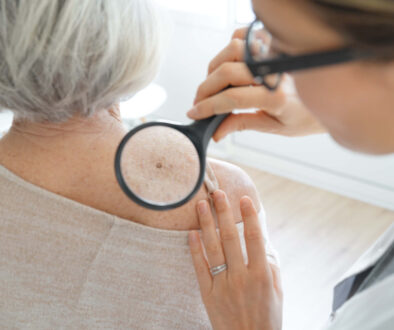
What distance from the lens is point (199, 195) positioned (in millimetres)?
963

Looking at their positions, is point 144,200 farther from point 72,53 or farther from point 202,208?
point 72,53

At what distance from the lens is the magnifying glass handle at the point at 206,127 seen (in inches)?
34.9

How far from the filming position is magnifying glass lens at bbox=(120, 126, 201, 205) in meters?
0.92

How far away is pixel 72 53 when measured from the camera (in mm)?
871

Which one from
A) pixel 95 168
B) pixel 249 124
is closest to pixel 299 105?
pixel 249 124

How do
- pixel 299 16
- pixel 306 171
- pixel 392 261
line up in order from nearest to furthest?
1. pixel 299 16
2. pixel 392 261
3. pixel 306 171

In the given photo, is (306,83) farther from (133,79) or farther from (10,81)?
(10,81)

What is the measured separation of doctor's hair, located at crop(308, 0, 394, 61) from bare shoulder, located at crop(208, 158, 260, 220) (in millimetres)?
498

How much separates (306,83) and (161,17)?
431 mm

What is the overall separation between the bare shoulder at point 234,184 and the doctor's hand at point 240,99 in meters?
0.08

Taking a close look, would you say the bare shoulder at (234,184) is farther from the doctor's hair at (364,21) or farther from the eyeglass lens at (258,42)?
the doctor's hair at (364,21)

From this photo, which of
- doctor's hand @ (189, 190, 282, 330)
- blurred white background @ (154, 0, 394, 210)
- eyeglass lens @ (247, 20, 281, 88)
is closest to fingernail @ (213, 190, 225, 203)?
doctor's hand @ (189, 190, 282, 330)

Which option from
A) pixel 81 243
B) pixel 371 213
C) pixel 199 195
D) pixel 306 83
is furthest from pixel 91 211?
pixel 371 213

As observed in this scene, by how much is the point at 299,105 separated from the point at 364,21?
54 cm
